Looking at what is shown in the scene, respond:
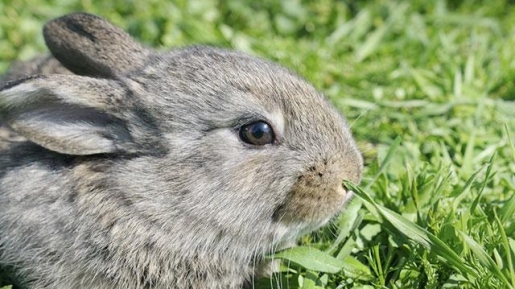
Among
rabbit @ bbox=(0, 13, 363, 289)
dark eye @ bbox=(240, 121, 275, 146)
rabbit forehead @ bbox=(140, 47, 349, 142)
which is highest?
rabbit forehead @ bbox=(140, 47, 349, 142)

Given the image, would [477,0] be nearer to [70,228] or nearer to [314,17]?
[314,17]

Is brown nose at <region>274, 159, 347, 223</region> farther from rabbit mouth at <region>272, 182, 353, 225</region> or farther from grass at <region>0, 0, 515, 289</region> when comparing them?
grass at <region>0, 0, 515, 289</region>

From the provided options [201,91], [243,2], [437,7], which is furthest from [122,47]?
[437,7]

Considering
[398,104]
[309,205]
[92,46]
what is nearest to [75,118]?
[92,46]

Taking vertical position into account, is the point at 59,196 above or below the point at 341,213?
below

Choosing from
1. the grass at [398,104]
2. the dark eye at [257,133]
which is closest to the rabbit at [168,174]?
the dark eye at [257,133]

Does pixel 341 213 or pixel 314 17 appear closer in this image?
pixel 341 213

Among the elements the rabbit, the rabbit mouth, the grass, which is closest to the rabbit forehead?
the rabbit

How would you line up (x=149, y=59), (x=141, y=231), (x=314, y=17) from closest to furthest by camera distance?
1. (x=141, y=231)
2. (x=149, y=59)
3. (x=314, y=17)
